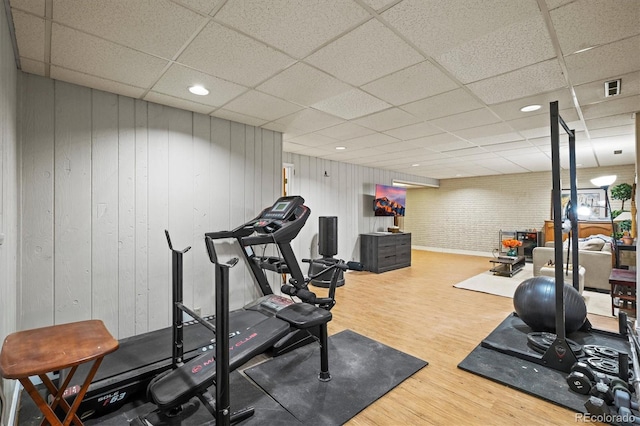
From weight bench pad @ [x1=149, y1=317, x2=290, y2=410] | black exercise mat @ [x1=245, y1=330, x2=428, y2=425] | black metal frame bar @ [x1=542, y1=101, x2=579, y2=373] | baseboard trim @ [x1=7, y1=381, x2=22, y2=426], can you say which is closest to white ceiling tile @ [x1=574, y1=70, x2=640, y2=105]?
black metal frame bar @ [x1=542, y1=101, x2=579, y2=373]

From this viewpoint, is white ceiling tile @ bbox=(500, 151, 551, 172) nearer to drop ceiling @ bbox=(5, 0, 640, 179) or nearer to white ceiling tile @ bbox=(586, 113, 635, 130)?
white ceiling tile @ bbox=(586, 113, 635, 130)

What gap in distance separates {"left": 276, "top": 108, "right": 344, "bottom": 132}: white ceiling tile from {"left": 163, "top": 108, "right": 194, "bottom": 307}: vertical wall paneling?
1.05m

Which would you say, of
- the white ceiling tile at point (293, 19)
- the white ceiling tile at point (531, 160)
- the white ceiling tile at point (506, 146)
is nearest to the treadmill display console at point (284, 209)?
the white ceiling tile at point (293, 19)

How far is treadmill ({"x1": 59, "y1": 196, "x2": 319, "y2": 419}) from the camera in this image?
194 cm

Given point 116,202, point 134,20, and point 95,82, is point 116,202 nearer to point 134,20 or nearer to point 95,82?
point 95,82

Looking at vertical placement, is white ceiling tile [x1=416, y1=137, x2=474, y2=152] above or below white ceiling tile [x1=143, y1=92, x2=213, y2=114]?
below

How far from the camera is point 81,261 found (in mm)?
2531

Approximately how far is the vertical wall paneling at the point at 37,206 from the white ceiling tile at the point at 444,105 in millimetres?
3142

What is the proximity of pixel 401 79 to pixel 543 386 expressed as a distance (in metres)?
2.58

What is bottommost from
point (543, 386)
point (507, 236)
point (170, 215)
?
point (543, 386)

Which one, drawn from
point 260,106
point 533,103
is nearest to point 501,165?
point 533,103

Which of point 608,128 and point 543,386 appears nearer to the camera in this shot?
point 543,386

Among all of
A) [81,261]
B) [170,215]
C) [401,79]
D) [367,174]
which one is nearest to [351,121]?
[401,79]

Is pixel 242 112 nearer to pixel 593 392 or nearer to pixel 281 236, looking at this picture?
pixel 281 236
